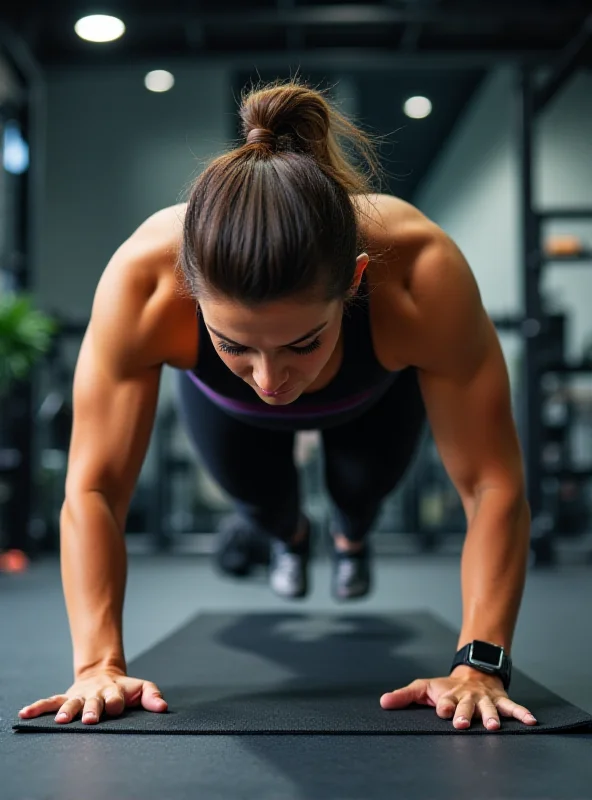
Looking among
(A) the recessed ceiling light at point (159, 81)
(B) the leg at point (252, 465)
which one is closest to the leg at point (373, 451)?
(B) the leg at point (252, 465)

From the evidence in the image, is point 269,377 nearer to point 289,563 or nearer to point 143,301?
point 143,301

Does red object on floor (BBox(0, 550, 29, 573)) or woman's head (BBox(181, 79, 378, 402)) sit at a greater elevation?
woman's head (BBox(181, 79, 378, 402))

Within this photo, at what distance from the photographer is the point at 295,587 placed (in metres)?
2.46

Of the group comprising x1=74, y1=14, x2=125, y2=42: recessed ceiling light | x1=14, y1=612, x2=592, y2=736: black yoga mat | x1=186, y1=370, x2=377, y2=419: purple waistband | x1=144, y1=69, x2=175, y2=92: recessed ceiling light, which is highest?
x1=144, y1=69, x2=175, y2=92: recessed ceiling light

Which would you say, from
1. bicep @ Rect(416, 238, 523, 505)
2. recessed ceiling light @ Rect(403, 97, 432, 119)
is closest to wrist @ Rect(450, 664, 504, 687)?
bicep @ Rect(416, 238, 523, 505)

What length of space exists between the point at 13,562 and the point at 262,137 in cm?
333

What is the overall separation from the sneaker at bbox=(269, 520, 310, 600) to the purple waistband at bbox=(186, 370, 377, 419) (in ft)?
2.77

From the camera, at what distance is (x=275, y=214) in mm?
1103

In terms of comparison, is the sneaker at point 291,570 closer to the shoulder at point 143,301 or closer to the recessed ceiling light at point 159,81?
the shoulder at point 143,301

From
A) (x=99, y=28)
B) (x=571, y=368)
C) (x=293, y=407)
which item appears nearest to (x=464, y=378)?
(x=293, y=407)

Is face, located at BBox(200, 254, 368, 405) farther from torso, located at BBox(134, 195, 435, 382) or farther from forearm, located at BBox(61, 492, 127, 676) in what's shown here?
forearm, located at BBox(61, 492, 127, 676)

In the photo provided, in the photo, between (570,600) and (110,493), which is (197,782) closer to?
(110,493)

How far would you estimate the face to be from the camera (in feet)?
3.62

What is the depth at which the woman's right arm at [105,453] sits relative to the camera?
1361 millimetres
